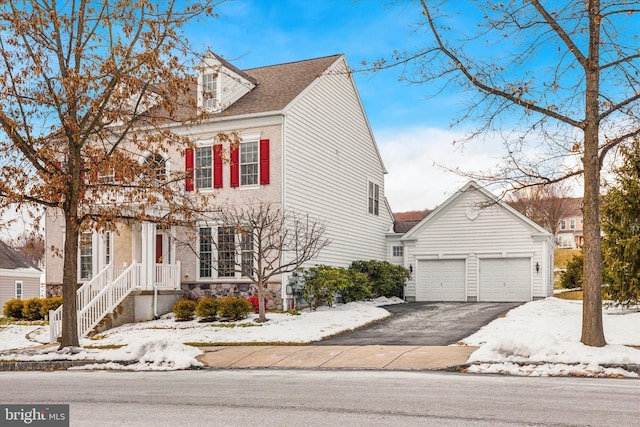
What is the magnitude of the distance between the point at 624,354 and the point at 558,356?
1105 millimetres

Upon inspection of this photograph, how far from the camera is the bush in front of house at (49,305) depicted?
23377 millimetres

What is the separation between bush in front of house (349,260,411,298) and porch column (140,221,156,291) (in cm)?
825

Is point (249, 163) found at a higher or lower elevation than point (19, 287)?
higher

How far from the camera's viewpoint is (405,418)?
705cm

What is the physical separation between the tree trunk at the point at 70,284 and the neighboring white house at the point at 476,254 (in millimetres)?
16921

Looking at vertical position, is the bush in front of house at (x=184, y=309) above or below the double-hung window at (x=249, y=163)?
below

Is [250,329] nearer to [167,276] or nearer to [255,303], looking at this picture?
[255,303]

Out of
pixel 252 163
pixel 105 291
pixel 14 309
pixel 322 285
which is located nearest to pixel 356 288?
pixel 322 285

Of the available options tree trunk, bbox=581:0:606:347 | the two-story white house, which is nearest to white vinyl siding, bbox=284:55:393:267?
the two-story white house

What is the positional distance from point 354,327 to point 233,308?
154 inches

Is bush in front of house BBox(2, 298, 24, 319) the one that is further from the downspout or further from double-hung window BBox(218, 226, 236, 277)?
the downspout

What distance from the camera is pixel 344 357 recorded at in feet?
42.4

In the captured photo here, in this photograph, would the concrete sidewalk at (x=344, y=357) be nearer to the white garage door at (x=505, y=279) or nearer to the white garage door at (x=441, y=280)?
the white garage door at (x=505, y=279)

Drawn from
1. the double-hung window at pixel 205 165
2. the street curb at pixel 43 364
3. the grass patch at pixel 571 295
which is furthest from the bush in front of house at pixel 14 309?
the grass patch at pixel 571 295
